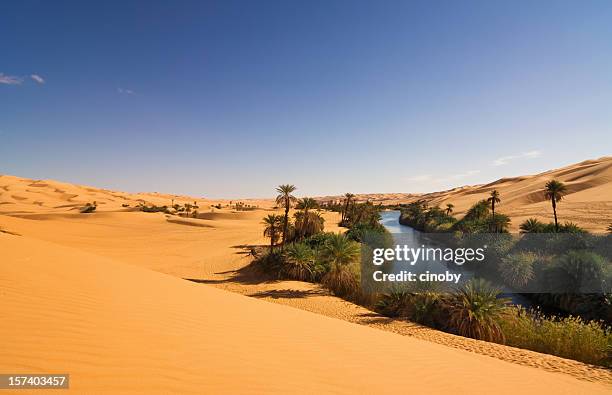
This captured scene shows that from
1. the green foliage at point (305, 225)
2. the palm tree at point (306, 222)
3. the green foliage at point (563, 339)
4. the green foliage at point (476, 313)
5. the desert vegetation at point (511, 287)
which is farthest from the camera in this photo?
the green foliage at point (305, 225)

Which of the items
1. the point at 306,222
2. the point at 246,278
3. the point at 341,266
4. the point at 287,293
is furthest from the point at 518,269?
the point at 246,278

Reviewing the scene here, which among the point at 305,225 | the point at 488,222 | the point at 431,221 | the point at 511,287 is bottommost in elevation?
the point at 511,287

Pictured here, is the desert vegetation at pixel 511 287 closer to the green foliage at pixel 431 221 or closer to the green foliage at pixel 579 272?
the green foliage at pixel 579 272

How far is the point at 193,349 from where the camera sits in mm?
4031

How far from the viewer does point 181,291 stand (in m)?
7.53

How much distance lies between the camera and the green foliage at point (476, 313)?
10.1 metres

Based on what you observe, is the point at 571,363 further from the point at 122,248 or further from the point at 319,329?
the point at 122,248

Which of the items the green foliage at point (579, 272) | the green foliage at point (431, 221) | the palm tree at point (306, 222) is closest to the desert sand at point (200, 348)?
the green foliage at point (579, 272)

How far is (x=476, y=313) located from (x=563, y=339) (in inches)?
89.5

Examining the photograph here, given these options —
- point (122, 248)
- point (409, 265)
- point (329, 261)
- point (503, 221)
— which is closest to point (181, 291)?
point (329, 261)

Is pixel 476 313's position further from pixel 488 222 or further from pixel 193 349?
pixel 488 222

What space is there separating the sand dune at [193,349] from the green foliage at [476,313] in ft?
14.0

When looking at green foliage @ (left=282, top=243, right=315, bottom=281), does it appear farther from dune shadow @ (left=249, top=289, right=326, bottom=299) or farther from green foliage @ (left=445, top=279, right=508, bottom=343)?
green foliage @ (left=445, top=279, right=508, bottom=343)

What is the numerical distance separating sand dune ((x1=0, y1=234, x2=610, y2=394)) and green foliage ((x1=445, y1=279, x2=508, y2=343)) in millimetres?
4276
